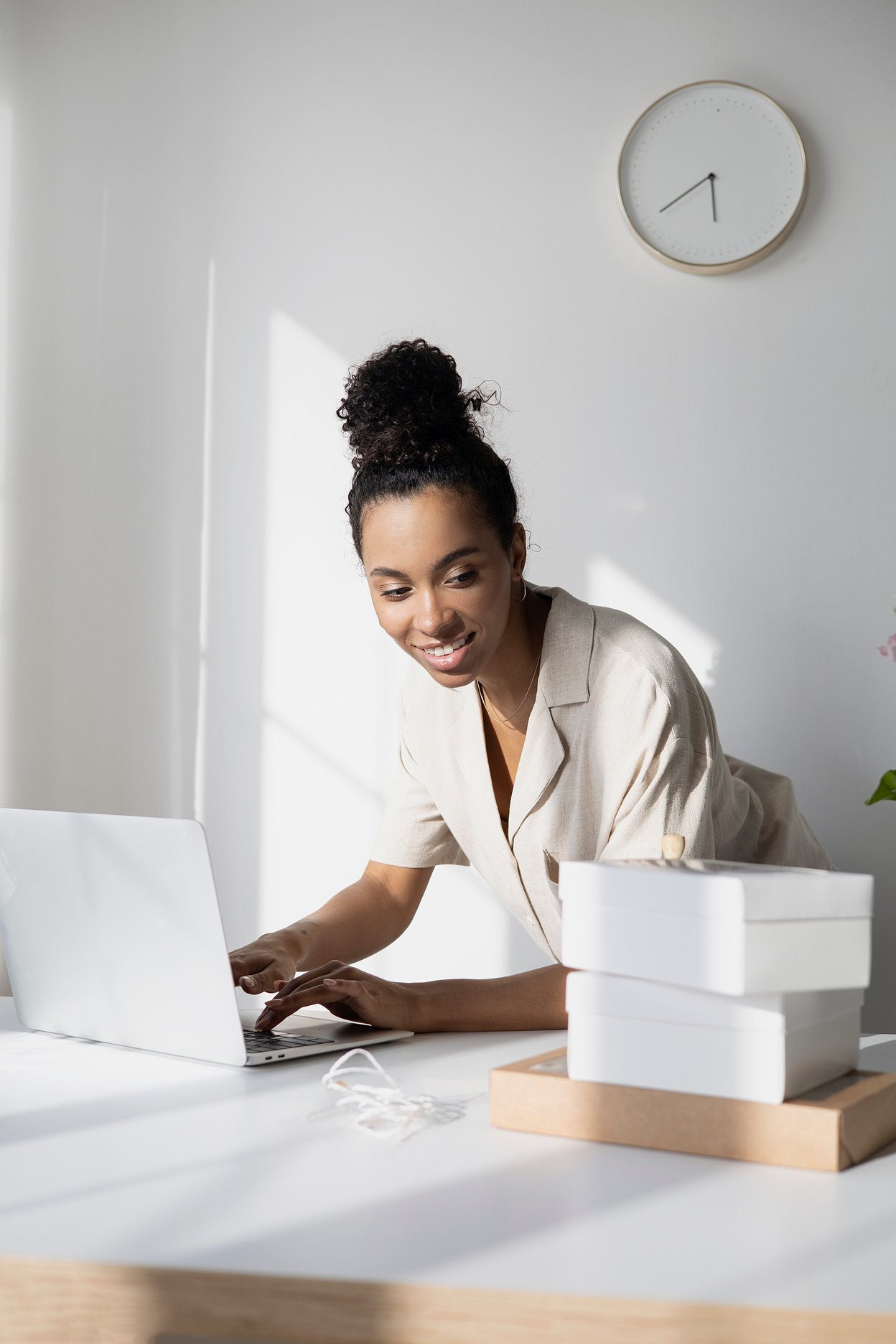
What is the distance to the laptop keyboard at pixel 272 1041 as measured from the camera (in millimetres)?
1243

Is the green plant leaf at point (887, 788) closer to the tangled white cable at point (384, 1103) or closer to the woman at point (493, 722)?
the woman at point (493, 722)

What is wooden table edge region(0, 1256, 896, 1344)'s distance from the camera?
0.65 meters

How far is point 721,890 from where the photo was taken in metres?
0.87

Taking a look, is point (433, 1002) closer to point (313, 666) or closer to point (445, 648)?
point (445, 648)

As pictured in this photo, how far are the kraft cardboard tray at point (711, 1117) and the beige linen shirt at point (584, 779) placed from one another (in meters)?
0.46

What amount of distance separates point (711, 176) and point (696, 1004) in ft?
6.90

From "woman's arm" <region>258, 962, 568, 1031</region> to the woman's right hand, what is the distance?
0.06 meters

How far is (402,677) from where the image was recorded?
2664mm

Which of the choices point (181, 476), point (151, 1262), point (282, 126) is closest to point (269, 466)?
point (181, 476)

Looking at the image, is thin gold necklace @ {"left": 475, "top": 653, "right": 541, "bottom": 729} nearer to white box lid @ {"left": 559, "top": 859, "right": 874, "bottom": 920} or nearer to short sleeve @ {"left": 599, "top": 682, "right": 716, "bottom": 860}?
short sleeve @ {"left": 599, "top": 682, "right": 716, "bottom": 860}

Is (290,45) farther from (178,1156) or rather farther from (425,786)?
(178,1156)

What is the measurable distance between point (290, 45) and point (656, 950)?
2.51 m

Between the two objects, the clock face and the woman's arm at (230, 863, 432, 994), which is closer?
the woman's arm at (230, 863, 432, 994)

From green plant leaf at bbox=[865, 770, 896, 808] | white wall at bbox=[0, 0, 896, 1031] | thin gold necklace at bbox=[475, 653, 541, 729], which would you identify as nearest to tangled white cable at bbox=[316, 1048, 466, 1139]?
thin gold necklace at bbox=[475, 653, 541, 729]
